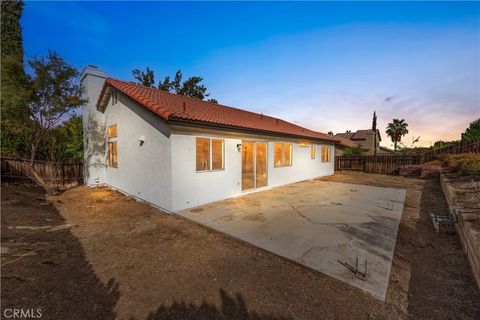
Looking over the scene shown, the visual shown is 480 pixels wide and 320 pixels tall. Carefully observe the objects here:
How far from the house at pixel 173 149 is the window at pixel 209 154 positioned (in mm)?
35

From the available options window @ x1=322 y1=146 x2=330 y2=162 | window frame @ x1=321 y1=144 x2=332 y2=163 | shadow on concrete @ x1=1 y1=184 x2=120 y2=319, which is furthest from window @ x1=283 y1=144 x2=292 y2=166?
shadow on concrete @ x1=1 y1=184 x2=120 y2=319

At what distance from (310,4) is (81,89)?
10845mm

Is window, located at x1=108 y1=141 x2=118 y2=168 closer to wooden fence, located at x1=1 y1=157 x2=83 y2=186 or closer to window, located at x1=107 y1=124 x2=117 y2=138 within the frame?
window, located at x1=107 y1=124 x2=117 y2=138

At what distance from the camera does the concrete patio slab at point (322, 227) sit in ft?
10.7

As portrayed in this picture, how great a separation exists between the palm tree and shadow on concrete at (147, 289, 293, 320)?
5259cm

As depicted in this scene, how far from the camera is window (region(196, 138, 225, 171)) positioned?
6781 mm

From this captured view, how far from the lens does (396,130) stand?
141ft

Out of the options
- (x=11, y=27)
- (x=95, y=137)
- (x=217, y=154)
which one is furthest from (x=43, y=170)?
(x=217, y=154)

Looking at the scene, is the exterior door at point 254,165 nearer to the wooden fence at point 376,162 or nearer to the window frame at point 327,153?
the window frame at point 327,153

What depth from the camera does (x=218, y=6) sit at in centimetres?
932

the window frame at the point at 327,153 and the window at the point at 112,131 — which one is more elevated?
the window at the point at 112,131

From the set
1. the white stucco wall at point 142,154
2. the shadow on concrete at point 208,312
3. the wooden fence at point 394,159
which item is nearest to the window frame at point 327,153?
the wooden fence at point 394,159

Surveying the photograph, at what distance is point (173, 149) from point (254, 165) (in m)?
4.02

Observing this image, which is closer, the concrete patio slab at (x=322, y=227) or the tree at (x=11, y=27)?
the concrete patio slab at (x=322, y=227)
